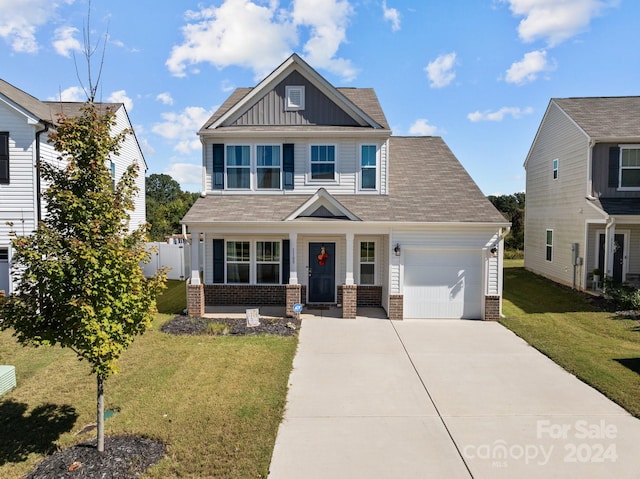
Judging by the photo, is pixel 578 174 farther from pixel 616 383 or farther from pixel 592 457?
pixel 592 457

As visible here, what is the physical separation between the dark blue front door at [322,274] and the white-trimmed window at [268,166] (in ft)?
8.34

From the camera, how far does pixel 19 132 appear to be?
11977mm

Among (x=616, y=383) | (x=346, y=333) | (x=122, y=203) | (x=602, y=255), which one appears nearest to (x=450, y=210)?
(x=346, y=333)

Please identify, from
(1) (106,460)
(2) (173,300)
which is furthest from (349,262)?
(1) (106,460)

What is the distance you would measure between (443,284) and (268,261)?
589 cm

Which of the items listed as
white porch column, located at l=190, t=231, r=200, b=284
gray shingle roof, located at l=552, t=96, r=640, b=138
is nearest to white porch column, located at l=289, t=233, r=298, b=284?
white porch column, located at l=190, t=231, r=200, b=284

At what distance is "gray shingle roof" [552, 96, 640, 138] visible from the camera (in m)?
14.8

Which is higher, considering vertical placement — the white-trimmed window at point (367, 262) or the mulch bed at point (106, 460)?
the white-trimmed window at point (367, 262)

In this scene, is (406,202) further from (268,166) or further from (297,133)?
(268,166)

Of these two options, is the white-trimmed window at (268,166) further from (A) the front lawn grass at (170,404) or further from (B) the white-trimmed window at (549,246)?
(B) the white-trimmed window at (549,246)

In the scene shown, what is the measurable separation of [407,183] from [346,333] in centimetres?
615

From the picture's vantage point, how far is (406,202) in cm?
1292

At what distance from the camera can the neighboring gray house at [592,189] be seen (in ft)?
47.5

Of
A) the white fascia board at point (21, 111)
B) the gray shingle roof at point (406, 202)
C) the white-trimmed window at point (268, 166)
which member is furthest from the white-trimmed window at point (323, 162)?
the white fascia board at point (21, 111)
